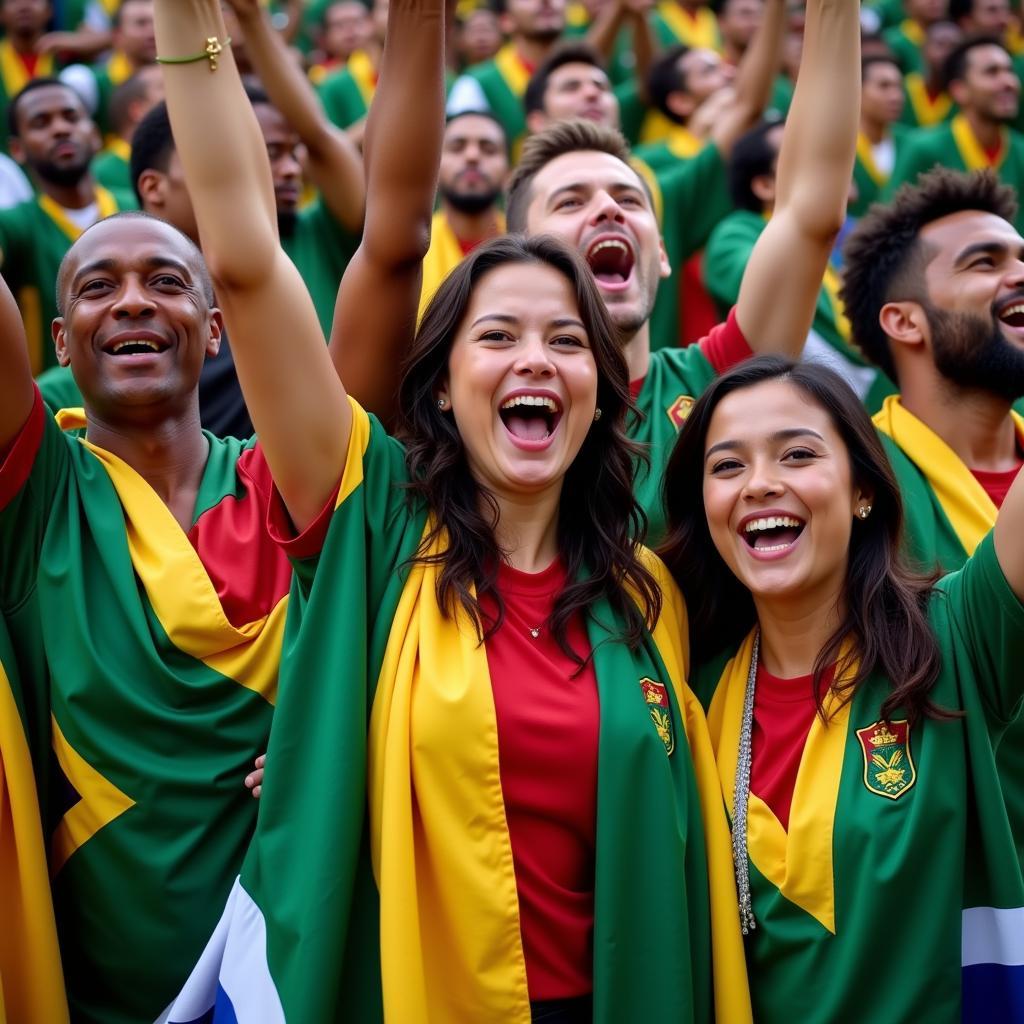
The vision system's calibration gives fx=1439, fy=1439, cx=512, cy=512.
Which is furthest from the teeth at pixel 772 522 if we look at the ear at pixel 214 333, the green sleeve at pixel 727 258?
the green sleeve at pixel 727 258

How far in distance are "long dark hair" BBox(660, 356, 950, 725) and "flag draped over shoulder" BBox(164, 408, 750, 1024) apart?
1.33ft

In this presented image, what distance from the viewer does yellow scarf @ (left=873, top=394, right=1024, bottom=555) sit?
3408 millimetres

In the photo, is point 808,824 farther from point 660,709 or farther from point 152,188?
point 152,188

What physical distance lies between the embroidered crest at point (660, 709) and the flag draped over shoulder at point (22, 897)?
1.14 metres

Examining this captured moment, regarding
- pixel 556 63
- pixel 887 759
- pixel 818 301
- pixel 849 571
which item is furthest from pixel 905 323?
pixel 556 63

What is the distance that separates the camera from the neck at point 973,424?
3.73m

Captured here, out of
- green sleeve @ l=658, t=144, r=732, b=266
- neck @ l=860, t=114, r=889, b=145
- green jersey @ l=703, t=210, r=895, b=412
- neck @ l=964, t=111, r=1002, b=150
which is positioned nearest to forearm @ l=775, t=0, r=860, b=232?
green jersey @ l=703, t=210, r=895, b=412

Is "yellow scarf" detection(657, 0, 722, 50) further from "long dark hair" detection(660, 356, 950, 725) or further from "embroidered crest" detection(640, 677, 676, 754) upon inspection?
"embroidered crest" detection(640, 677, 676, 754)

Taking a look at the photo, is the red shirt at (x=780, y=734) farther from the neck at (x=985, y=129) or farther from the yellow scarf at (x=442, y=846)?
the neck at (x=985, y=129)

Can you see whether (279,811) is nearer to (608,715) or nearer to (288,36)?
(608,715)

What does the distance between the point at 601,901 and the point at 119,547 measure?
1125 millimetres

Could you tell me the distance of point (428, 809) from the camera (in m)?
2.42

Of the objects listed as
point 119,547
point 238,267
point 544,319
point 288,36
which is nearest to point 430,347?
point 544,319

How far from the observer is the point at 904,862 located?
2492 mm
